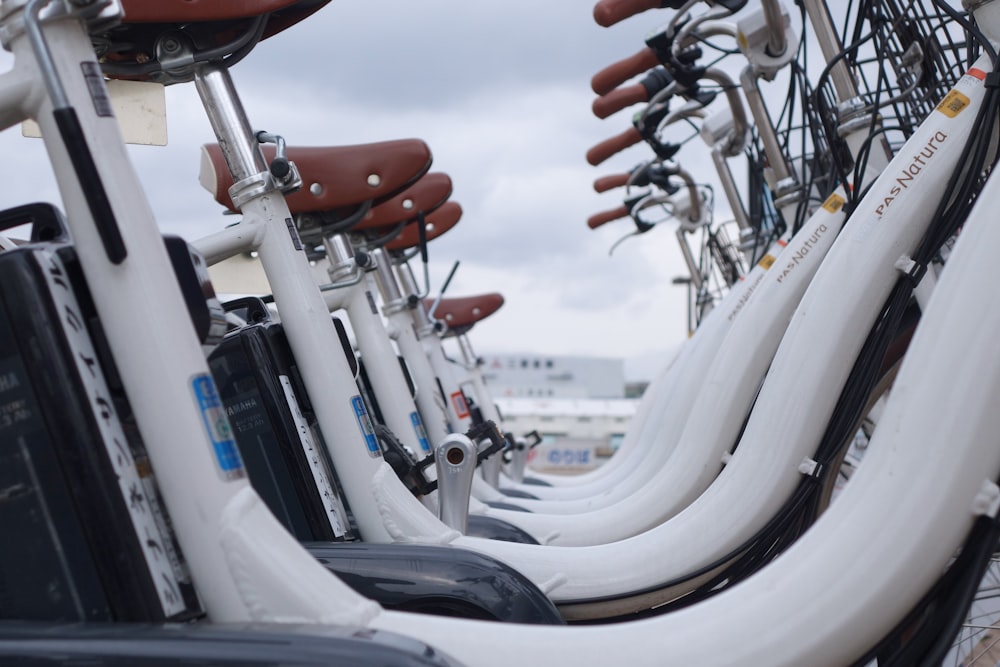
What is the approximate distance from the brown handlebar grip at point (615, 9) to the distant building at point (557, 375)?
14.1 meters

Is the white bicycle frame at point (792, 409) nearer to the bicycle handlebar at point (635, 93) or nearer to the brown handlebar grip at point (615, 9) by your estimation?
the brown handlebar grip at point (615, 9)

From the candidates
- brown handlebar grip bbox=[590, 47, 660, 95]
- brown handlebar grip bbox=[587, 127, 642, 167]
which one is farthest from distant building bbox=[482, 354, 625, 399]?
brown handlebar grip bbox=[590, 47, 660, 95]

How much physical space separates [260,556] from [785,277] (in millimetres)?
1372

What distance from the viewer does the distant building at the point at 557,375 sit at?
1670 cm

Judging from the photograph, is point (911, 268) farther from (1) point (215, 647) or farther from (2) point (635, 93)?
(2) point (635, 93)

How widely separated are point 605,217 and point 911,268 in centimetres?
355

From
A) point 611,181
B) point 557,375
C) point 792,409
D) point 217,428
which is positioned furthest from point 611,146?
point 557,375

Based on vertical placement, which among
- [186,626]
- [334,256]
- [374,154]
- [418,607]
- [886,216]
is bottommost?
[418,607]

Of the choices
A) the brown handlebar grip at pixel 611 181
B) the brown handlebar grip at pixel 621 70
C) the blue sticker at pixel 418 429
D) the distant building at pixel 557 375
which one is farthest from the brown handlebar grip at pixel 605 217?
the distant building at pixel 557 375

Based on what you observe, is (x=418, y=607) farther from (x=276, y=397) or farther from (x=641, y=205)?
(x=641, y=205)

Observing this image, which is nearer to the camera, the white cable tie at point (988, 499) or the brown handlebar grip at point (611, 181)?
the white cable tie at point (988, 499)

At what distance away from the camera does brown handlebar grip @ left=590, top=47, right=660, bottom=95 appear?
3041 mm

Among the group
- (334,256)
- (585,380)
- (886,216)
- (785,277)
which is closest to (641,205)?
(334,256)

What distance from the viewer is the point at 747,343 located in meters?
2.08
